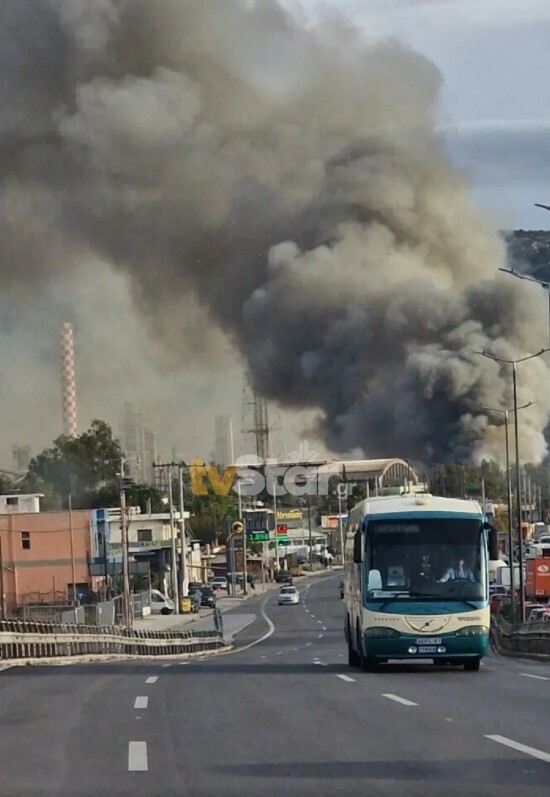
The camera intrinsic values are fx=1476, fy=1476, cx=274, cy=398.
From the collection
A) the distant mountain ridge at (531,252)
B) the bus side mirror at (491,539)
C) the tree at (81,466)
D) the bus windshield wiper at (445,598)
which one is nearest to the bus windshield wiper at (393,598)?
the bus windshield wiper at (445,598)

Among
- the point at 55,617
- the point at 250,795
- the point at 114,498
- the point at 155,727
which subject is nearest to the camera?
the point at 250,795

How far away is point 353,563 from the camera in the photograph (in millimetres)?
25828

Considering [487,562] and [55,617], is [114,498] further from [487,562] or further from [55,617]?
[487,562]

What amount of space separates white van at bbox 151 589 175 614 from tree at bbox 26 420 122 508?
30152 mm

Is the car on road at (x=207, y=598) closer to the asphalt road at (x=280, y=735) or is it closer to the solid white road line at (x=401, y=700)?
the asphalt road at (x=280, y=735)

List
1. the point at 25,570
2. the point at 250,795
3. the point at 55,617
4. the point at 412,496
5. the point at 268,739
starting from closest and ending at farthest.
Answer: the point at 250,795, the point at 268,739, the point at 412,496, the point at 55,617, the point at 25,570

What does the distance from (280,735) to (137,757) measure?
1927 mm

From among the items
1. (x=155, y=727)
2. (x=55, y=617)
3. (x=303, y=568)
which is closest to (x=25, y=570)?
(x=55, y=617)

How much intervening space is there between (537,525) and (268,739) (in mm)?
93392

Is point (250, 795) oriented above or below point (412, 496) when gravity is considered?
below

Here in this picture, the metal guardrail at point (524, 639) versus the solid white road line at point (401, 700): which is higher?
the solid white road line at point (401, 700)

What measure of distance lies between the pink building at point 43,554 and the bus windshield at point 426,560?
5812 centimetres

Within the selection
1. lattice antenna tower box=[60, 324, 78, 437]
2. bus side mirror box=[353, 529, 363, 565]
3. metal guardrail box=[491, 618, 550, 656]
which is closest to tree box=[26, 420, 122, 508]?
lattice antenna tower box=[60, 324, 78, 437]

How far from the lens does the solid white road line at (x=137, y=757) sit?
10852mm
